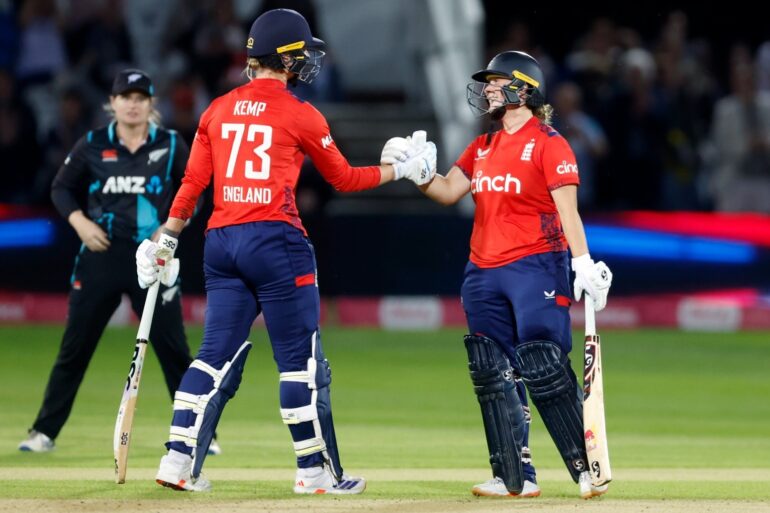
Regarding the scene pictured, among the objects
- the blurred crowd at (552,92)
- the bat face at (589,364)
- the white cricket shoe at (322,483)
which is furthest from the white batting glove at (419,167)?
the blurred crowd at (552,92)

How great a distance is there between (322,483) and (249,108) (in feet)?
5.93

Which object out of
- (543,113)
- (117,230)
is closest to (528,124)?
(543,113)

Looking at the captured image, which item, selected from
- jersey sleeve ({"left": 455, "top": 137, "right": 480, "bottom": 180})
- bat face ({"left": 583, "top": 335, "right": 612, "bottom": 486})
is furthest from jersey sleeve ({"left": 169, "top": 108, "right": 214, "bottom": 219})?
bat face ({"left": 583, "top": 335, "right": 612, "bottom": 486})

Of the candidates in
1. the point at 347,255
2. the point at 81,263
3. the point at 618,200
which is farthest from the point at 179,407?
the point at 618,200

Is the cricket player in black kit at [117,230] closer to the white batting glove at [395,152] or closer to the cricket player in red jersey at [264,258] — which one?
the cricket player in red jersey at [264,258]

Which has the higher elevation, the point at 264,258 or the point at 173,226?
the point at 173,226

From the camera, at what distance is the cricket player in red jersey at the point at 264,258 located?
7.06 m

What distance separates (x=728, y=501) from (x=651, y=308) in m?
9.10

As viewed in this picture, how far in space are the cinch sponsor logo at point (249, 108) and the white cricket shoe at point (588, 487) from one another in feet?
7.48

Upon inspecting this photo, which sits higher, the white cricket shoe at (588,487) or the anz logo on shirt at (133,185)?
the anz logo on shirt at (133,185)

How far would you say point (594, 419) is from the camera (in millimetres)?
7055

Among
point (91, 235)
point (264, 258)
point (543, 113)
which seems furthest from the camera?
point (91, 235)

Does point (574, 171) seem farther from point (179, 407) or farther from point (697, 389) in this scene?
point (697, 389)

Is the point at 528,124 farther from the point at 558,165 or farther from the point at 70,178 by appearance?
the point at 70,178
